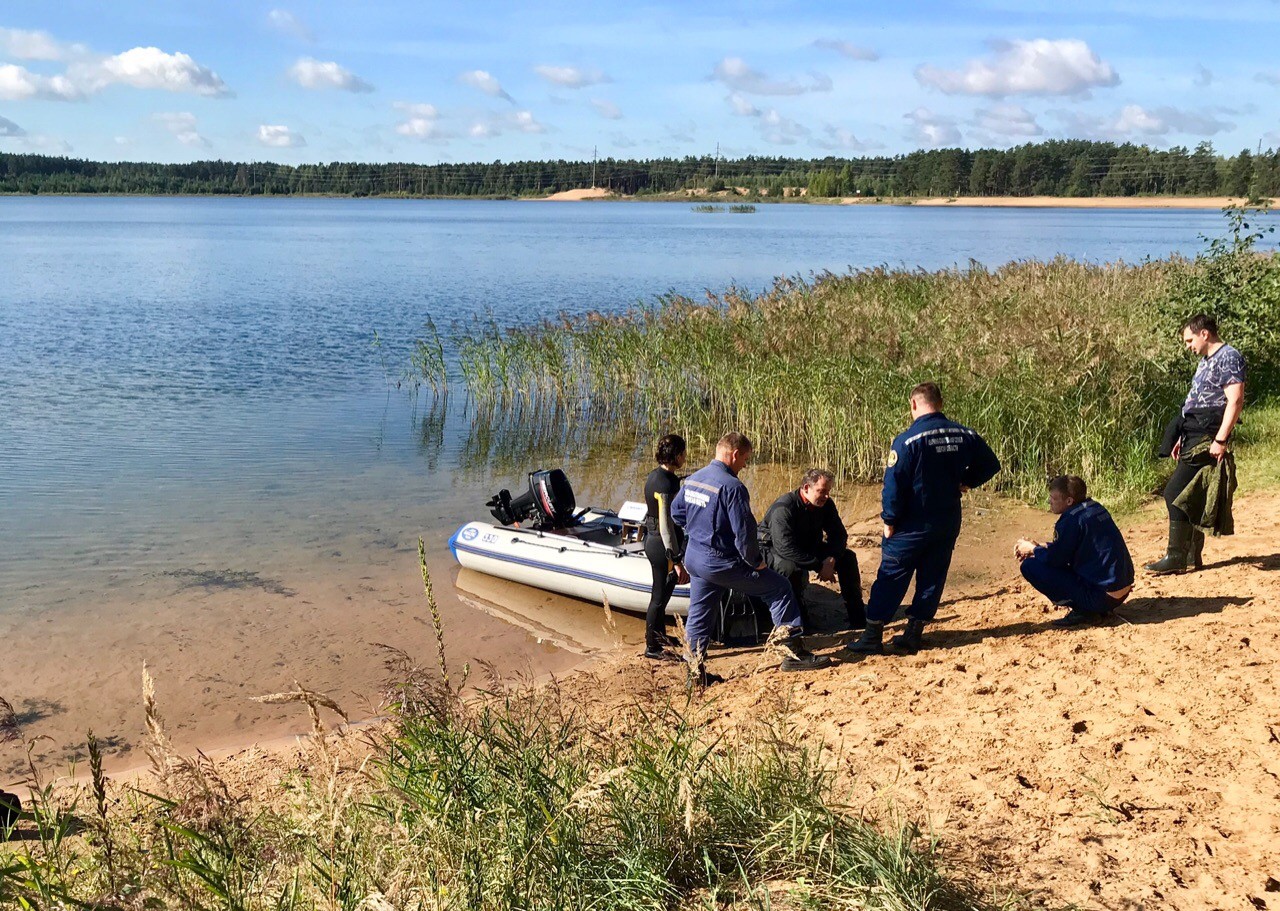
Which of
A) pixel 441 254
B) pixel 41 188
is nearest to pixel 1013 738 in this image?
pixel 441 254

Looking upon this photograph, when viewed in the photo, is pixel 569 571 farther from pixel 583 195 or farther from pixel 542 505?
pixel 583 195

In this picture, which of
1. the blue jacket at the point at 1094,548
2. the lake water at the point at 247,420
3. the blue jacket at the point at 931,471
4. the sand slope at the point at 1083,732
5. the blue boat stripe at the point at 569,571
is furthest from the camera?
the lake water at the point at 247,420

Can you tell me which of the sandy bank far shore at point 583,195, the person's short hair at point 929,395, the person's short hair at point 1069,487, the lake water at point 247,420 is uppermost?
the sandy bank far shore at point 583,195

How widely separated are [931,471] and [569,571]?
11.7ft

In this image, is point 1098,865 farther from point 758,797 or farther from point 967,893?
point 758,797

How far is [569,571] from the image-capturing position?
28.2 ft

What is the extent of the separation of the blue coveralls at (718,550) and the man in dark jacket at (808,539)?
76cm

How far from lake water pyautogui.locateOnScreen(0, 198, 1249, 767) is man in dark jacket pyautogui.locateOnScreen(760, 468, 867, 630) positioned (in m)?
3.54

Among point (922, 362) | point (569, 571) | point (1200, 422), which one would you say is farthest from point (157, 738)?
point (922, 362)

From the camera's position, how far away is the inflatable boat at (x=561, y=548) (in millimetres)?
8242

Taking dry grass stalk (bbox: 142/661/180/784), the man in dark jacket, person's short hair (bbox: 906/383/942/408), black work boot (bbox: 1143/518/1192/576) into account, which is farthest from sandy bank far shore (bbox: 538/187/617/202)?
dry grass stalk (bbox: 142/661/180/784)

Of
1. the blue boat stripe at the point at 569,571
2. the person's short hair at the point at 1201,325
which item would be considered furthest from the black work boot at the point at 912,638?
the person's short hair at the point at 1201,325

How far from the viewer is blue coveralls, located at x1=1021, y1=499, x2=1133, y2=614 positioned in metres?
6.18

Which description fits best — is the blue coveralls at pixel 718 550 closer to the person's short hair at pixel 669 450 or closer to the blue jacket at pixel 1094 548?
the person's short hair at pixel 669 450
